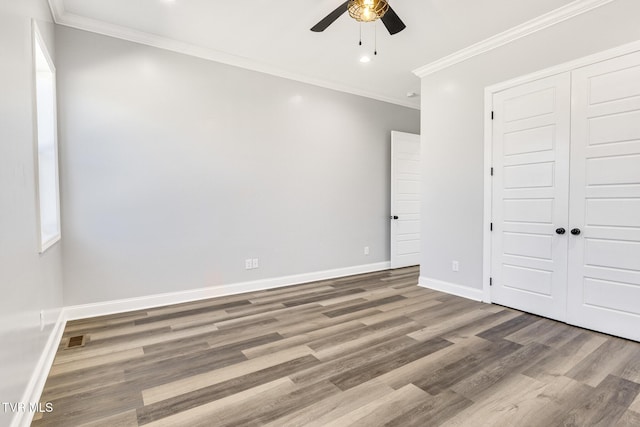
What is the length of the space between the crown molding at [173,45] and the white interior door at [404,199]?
1.32m

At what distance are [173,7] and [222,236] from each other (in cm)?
243

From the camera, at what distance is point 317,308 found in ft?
11.6

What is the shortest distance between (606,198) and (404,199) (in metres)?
2.98

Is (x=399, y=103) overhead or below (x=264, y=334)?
overhead

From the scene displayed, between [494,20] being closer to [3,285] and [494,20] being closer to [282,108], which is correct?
[282,108]

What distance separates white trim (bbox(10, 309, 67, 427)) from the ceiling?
2.88 meters

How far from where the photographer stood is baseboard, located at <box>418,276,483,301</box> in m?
3.81

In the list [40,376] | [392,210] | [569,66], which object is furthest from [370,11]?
[392,210]

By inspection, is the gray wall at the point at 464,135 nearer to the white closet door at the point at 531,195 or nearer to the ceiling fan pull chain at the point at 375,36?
the white closet door at the point at 531,195

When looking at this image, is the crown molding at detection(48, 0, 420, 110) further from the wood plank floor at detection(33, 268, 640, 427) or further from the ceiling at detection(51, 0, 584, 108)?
the wood plank floor at detection(33, 268, 640, 427)

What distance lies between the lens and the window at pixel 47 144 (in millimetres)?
2543

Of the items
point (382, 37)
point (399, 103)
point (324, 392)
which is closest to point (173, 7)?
point (382, 37)

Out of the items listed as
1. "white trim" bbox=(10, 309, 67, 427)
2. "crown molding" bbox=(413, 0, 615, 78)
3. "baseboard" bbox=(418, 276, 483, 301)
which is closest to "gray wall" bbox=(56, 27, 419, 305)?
"white trim" bbox=(10, 309, 67, 427)

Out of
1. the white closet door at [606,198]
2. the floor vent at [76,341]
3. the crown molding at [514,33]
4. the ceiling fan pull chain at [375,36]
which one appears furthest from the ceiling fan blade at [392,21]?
the floor vent at [76,341]
